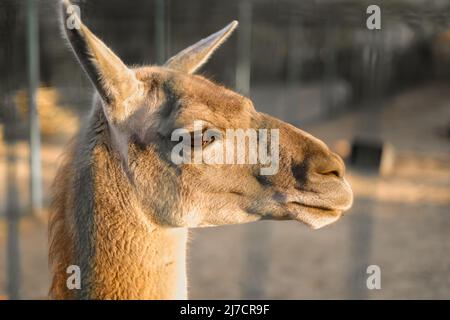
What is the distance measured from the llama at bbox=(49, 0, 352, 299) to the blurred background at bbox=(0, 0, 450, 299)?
2.30ft

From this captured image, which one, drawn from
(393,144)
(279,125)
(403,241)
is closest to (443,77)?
(393,144)

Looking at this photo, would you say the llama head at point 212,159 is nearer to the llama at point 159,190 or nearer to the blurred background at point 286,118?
the llama at point 159,190

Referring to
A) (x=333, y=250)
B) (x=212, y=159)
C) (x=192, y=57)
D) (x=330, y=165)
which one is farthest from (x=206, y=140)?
(x=333, y=250)


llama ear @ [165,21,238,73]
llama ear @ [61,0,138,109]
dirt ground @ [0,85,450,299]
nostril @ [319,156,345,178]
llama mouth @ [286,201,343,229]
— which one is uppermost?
llama ear @ [165,21,238,73]

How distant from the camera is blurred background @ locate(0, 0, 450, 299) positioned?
5.57 m

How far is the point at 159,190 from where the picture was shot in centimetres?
249

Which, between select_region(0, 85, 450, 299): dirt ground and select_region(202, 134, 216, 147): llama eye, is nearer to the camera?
select_region(202, 134, 216, 147): llama eye

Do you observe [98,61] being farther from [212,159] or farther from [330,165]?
[330,165]

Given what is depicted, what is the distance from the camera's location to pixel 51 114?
9.84 meters

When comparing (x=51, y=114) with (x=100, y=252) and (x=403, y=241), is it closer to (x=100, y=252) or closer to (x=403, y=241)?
(x=403, y=241)

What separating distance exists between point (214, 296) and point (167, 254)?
10.5 feet

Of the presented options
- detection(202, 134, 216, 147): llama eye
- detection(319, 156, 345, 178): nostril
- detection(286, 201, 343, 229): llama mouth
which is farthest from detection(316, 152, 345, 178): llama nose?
detection(202, 134, 216, 147): llama eye

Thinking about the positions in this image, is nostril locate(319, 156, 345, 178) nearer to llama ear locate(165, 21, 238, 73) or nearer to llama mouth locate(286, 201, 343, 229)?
llama mouth locate(286, 201, 343, 229)

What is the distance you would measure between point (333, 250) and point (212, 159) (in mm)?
4927
